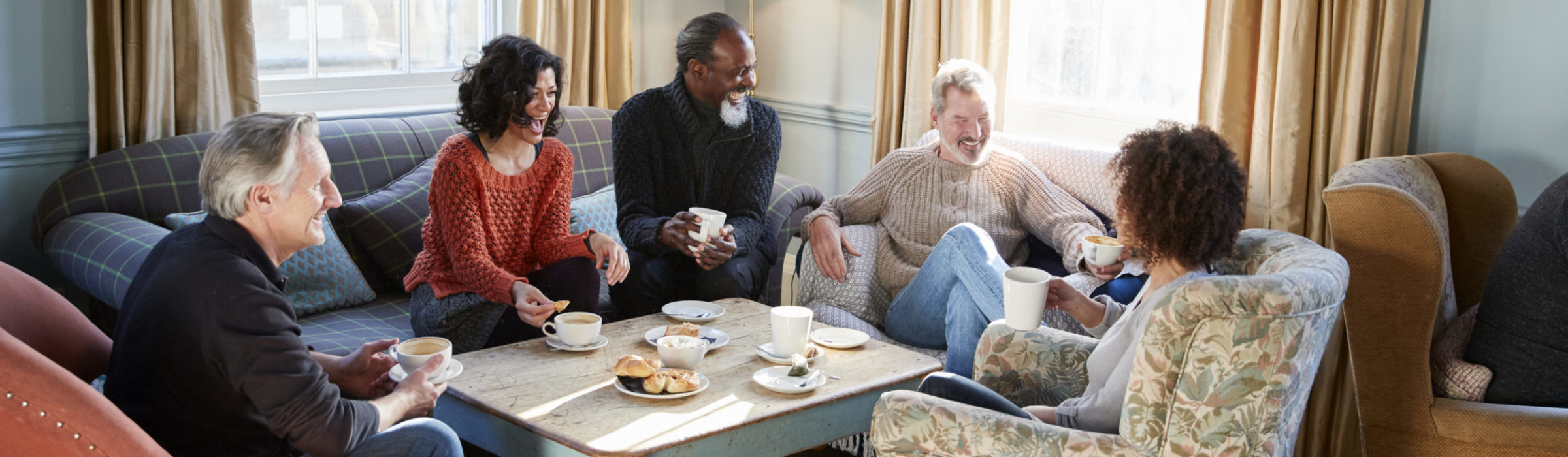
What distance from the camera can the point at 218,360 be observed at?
63.4 inches

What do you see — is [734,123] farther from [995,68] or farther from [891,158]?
[995,68]

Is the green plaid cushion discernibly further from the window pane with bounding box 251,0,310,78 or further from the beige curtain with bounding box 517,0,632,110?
the beige curtain with bounding box 517,0,632,110

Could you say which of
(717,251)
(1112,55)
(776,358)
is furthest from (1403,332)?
(1112,55)

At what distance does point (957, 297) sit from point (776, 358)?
1.84 ft

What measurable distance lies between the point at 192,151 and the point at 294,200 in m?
1.58

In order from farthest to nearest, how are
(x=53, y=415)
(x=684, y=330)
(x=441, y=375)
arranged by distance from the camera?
(x=684, y=330) → (x=441, y=375) → (x=53, y=415)

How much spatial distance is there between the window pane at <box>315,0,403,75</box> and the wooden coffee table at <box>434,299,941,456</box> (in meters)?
1.92

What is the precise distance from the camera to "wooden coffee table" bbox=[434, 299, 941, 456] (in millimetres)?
1907

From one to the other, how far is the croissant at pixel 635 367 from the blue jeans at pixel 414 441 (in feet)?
1.06

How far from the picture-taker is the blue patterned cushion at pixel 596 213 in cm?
343

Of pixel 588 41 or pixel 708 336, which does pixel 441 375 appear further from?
pixel 588 41

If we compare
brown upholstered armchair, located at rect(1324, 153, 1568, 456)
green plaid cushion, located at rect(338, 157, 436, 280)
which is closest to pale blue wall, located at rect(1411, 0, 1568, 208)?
brown upholstered armchair, located at rect(1324, 153, 1568, 456)

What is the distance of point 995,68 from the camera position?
3672 millimetres

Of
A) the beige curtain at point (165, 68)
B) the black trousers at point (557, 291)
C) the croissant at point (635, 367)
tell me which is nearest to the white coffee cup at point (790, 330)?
the croissant at point (635, 367)
